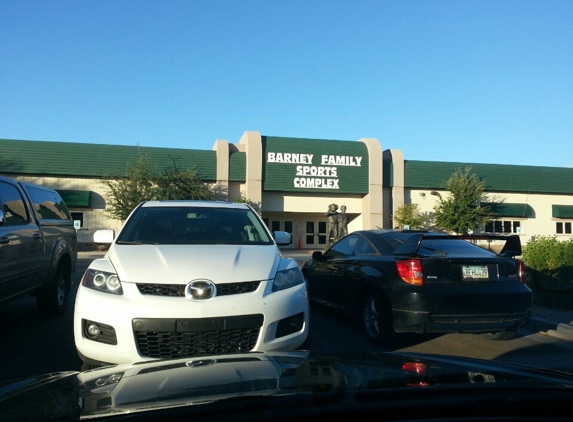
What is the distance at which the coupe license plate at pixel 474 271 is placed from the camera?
584cm

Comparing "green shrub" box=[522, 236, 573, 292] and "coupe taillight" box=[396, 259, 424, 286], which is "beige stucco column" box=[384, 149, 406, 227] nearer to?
"green shrub" box=[522, 236, 573, 292]

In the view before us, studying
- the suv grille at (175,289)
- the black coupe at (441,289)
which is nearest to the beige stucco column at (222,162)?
the black coupe at (441,289)

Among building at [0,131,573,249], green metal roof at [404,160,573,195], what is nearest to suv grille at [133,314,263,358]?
building at [0,131,573,249]

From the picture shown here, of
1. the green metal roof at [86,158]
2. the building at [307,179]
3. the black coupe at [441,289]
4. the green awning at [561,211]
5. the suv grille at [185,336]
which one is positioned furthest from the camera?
the green awning at [561,211]

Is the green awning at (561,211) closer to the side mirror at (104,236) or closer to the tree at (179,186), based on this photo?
the tree at (179,186)

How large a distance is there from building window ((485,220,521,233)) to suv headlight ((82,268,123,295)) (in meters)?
34.9

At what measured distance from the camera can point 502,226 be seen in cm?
3662

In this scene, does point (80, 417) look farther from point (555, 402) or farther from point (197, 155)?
point (197, 155)

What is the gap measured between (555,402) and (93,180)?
101 feet

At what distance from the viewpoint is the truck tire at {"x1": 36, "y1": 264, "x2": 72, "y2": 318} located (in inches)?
291

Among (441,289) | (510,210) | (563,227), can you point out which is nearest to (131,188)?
(441,289)

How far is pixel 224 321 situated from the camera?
3881mm

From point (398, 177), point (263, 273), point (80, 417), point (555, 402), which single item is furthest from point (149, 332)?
point (398, 177)

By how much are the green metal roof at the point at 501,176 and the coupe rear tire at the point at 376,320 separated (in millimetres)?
29237
